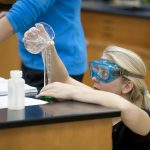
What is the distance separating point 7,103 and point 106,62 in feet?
1.77

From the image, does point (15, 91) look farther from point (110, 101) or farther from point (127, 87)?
point (127, 87)

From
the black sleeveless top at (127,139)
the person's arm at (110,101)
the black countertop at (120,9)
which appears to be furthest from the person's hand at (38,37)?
the black countertop at (120,9)

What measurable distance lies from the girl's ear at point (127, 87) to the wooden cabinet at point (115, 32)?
8.32ft

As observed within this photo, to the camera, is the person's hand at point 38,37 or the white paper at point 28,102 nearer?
the white paper at point 28,102

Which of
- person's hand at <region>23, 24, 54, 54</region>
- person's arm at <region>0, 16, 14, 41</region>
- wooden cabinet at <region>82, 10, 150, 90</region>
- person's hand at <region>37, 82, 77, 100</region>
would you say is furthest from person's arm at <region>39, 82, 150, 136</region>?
wooden cabinet at <region>82, 10, 150, 90</region>

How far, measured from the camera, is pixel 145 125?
2168 millimetres

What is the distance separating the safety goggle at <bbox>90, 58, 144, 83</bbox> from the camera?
2438mm

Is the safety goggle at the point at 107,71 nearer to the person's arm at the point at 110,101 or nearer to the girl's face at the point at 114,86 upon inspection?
the girl's face at the point at 114,86

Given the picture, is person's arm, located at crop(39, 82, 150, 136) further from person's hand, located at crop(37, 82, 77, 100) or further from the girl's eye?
the girl's eye

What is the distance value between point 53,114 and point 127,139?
17.4 inches

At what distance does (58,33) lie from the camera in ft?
9.18

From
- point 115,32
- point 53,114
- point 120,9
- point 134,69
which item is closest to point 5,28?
point 134,69

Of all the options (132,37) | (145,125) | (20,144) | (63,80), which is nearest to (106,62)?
(63,80)

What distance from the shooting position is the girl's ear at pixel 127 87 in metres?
2.43
